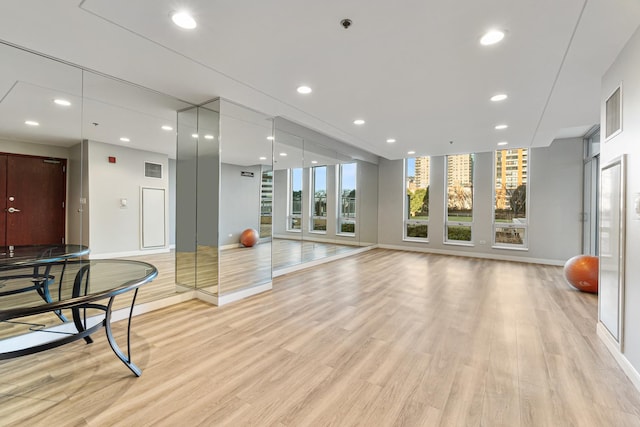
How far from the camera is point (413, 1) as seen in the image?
6.43 feet

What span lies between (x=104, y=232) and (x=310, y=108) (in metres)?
3.18

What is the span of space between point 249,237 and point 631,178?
455 centimetres

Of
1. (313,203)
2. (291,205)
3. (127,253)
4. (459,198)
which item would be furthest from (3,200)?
(459,198)

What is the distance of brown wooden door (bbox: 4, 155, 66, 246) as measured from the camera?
2709 millimetres

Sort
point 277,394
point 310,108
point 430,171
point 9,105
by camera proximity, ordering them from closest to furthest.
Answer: point 277,394 → point 9,105 → point 310,108 → point 430,171

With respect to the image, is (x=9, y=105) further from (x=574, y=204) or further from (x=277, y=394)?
(x=574, y=204)

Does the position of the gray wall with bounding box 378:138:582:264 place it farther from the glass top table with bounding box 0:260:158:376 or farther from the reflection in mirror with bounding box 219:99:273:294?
the glass top table with bounding box 0:260:158:376

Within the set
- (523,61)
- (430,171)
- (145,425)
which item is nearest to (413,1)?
(523,61)

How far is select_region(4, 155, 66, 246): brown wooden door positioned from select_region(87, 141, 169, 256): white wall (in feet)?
1.02

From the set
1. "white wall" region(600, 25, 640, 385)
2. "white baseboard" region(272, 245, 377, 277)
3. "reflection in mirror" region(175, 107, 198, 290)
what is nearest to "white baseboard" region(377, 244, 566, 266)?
"white baseboard" region(272, 245, 377, 277)

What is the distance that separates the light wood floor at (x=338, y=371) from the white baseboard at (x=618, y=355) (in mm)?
58

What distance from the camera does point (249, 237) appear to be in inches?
188

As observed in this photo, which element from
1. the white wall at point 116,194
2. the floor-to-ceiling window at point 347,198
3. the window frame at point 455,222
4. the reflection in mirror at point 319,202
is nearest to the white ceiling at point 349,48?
the white wall at point 116,194

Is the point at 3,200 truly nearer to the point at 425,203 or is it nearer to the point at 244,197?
the point at 244,197
